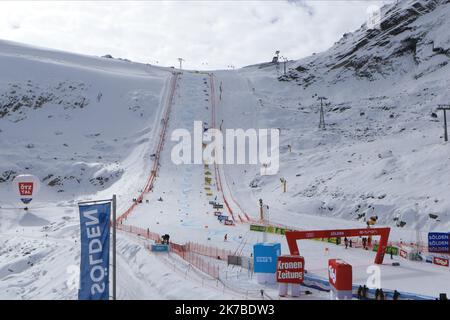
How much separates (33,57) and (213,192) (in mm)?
63083

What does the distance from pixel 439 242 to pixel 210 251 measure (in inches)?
552

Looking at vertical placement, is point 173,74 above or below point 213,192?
above

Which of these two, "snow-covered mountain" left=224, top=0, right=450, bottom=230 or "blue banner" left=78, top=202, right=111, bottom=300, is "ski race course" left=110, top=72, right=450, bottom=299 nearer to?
"snow-covered mountain" left=224, top=0, right=450, bottom=230

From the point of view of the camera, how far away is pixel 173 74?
10350 centimetres

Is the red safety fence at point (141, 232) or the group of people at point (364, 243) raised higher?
the red safety fence at point (141, 232)

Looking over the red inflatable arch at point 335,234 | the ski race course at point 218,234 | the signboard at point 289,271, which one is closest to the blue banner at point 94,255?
the ski race course at point 218,234

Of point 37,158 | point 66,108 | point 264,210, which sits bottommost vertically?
point 264,210

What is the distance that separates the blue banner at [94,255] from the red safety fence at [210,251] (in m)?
11.8

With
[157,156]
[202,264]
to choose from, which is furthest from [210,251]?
[157,156]

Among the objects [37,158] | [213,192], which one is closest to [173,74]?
[37,158]

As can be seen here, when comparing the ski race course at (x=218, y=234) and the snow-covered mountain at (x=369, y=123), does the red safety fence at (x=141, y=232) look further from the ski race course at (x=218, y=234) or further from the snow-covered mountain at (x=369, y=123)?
the snow-covered mountain at (x=369, y=123)

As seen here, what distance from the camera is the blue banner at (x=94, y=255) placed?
1445 centimetres

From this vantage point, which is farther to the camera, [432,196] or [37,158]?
[37,158]
